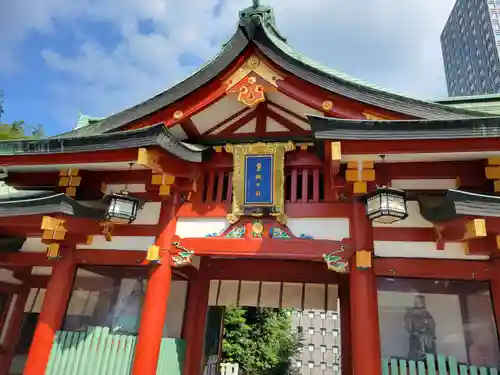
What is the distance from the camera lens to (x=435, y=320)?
5.89 meters

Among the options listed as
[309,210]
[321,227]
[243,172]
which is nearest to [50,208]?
[243,172]

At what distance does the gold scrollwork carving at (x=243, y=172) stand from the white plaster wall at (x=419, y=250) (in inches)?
70.4

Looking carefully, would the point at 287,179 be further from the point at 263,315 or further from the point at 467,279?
the point at 263,315

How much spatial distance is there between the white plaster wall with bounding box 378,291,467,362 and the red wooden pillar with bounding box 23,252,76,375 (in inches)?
236

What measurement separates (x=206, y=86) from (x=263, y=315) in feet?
76.5

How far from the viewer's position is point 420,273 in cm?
588

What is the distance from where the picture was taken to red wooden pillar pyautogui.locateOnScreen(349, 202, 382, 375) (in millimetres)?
5430

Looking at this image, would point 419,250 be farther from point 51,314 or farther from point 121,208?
point 51,314

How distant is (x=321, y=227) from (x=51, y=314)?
5.43m

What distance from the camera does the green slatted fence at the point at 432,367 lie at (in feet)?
17.4

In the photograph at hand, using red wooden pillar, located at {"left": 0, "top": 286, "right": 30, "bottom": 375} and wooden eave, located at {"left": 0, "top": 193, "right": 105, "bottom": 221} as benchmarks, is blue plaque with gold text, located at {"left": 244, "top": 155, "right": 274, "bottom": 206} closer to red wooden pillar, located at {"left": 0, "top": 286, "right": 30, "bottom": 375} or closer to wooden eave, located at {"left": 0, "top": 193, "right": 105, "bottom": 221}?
wooden eave, located at {"left": 0, "top": 193, "right": 105, "bottom": 221}

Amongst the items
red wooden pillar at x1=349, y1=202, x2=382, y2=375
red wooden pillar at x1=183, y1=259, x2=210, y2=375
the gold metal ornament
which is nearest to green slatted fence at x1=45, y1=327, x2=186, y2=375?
red wooden pillar at x1=183, y1=259, x2=210, y2=375

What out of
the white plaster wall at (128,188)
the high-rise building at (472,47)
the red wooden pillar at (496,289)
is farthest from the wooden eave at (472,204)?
the high-rise building at (472,47)

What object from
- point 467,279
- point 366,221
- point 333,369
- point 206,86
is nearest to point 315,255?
point 366,221
